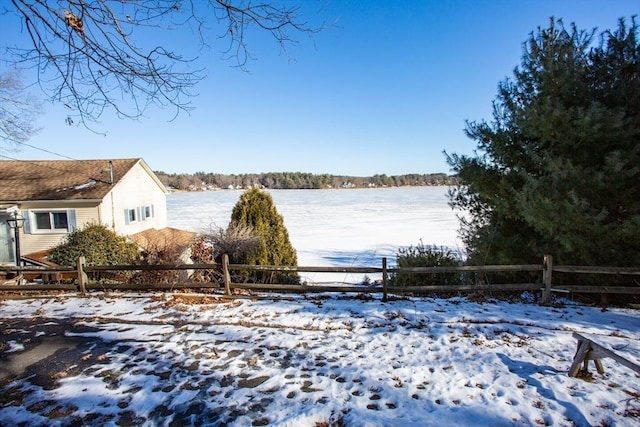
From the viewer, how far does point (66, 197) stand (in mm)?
17156

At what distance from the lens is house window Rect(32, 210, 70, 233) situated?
17.5 m

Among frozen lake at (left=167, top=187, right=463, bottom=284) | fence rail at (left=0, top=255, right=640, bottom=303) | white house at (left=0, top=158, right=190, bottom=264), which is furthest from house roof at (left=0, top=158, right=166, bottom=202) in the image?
fence rail at (left=0, top=255, right=640, bottom=303)

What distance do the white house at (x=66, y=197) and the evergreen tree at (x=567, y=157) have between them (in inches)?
677

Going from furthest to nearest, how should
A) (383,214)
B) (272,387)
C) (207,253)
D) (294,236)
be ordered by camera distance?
(383,214) → (294,236) → (207,253) → (272,387)

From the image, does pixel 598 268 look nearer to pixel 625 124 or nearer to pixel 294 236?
pixel 625 124


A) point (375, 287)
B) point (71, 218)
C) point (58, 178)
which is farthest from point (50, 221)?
point (375, 287)

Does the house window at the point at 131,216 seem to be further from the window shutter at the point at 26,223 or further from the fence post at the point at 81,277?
the fence post at the point at 81,277

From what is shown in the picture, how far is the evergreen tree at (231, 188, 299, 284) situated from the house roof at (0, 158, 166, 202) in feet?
31.2

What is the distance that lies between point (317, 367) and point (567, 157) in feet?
23.6

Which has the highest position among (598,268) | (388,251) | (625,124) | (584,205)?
(625,124)

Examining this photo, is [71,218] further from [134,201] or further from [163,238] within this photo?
[163,238]

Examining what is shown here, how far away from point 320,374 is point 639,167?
7291 millimetres

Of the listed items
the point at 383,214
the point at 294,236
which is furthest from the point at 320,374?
the point at 383,214

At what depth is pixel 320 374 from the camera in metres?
4.31
